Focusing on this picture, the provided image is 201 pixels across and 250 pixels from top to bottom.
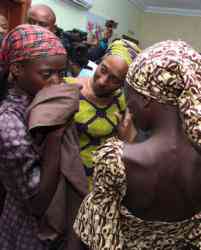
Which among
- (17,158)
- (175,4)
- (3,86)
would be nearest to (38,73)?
(3,86)

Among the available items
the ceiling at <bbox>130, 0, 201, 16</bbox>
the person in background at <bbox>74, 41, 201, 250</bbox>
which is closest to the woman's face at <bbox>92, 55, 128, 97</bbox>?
the person in background at <bbox>74, 41, 201, 250</bbox>

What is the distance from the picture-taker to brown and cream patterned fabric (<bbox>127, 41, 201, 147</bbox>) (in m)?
0.77

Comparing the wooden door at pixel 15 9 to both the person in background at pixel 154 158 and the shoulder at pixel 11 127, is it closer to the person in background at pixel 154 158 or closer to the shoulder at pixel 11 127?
the shoulder at pixel 11 127

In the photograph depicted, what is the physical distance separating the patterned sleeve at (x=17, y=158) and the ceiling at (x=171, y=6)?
524 centimetres

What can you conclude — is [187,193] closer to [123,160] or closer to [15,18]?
[123,160]

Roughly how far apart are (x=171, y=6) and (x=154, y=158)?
6207mm

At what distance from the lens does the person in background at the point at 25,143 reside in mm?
1048

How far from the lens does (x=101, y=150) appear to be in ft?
2.75

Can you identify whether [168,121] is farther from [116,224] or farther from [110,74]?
[110,74]

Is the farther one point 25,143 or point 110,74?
point 110,74

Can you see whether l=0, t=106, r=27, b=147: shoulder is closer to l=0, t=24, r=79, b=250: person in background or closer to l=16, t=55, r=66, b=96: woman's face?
l=0, t=24, r=79, b=250: person in background

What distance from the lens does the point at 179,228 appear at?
0.93 meters

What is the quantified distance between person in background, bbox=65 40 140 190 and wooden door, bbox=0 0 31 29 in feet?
3.78

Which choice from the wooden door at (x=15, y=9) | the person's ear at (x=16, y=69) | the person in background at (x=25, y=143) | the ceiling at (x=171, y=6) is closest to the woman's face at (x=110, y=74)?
the person in background at (x=25, y=143)
